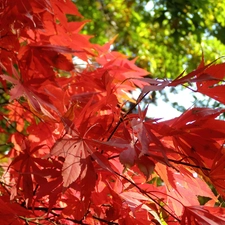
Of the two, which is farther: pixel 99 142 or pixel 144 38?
pixel 144 38

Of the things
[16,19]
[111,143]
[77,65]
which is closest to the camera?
[111,143]

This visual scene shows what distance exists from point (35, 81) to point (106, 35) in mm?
3153

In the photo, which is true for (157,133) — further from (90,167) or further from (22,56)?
(22,56)

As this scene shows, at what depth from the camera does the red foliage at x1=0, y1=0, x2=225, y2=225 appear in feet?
2.06

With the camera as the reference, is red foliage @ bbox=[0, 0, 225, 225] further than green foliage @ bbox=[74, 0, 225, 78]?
No

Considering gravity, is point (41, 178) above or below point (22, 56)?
below

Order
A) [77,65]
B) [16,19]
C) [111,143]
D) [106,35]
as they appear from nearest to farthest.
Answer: [111,143], [16,19], [77,65], [106,35]

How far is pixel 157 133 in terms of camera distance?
68cm

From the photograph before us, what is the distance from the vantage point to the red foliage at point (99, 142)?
627 mm

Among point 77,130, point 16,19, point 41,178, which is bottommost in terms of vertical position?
point 41,178

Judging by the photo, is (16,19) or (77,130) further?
(16,19)

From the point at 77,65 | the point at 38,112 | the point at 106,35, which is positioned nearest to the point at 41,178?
the point at 38,112

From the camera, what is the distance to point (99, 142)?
1.96ft

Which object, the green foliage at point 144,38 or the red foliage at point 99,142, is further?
the green foliage at point 144,38
